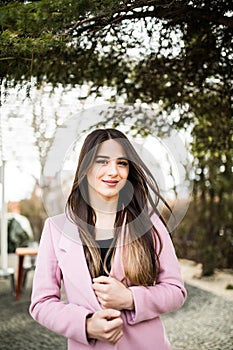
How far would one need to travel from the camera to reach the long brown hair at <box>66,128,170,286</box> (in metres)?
1.80

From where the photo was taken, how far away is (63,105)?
432 centimetres

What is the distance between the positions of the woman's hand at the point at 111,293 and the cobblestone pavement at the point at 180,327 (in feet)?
11.4

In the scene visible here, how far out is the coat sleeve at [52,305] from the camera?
173 centimetres

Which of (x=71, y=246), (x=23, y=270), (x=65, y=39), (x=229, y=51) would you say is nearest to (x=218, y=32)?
(x=229, y=51)

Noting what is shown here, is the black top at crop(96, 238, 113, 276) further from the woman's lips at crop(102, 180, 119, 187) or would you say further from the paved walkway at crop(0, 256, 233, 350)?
the paved walkway at crop(0, 256, 233, 350)

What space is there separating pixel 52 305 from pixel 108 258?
0.71 feet

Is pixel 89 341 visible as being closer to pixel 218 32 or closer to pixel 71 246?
pixel 71 246

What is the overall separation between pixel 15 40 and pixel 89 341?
1027mm

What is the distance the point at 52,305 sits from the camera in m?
1.75

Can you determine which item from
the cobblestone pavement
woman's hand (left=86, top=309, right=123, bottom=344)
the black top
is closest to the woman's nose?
the black top

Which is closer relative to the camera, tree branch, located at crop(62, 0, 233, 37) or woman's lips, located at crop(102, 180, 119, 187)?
woman's lips, located at crop(102, 180, 119, 187)

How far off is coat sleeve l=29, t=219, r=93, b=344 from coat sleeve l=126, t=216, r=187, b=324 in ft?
0.49

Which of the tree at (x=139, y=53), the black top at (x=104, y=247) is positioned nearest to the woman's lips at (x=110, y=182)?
the black top at (x=104, y=247)

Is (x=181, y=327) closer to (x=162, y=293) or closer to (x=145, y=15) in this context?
(x=145, y=15)
